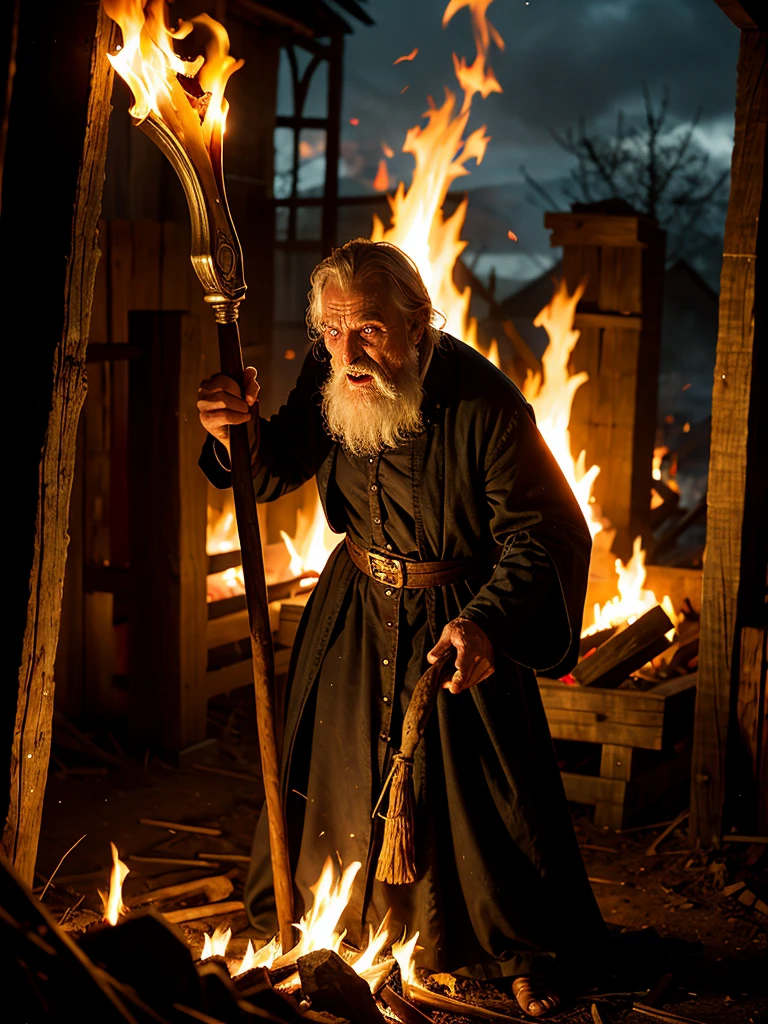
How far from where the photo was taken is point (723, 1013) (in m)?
3.66

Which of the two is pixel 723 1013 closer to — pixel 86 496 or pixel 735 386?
pixel 735 386

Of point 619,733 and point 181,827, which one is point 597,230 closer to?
point 619,733

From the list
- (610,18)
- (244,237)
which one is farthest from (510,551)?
(610,18)

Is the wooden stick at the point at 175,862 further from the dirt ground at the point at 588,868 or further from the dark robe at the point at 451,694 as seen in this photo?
the dark robe at the point at 451,694

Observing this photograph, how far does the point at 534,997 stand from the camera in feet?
11.6

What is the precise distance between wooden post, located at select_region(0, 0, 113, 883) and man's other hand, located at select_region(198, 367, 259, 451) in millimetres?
582

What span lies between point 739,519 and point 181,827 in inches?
108

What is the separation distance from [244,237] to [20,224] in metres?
8.75

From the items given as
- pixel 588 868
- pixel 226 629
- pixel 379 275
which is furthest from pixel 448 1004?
pixel 226 629

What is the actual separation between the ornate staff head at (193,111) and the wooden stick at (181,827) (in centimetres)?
278

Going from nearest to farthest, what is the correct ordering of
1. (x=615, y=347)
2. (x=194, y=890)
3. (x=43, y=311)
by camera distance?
(x=43, y=311) < (x=194, y=890) < (x=615, y=347)

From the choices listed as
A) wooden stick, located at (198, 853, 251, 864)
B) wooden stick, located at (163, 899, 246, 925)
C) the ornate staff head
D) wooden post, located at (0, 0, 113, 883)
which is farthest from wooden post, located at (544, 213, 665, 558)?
wooden post, located at (0, 0, 113, 883)

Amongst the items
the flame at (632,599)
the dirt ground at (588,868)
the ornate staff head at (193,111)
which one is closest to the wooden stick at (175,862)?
the dirt ground at (588,868)

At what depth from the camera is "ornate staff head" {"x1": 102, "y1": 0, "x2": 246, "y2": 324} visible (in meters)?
2.59
